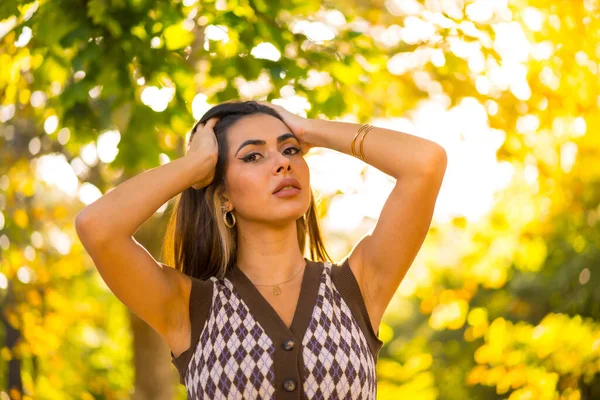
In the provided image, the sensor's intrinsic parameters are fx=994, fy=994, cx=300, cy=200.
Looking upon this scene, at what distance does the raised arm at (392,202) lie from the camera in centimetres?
331

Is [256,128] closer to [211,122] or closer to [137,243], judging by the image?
[211,122]

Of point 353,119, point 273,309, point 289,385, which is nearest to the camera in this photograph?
point 289,385

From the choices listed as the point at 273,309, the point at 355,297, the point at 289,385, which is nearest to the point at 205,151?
the point at 273,309

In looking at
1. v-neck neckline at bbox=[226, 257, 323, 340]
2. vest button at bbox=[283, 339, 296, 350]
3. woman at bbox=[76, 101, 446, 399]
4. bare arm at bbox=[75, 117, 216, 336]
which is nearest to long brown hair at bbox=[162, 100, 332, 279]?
woman at bbox=[76, 101, 446, 399]

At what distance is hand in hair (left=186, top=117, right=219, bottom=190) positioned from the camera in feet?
11.1

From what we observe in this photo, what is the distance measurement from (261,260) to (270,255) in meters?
0.04

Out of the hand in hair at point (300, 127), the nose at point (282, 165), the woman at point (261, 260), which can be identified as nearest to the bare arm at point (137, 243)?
the woman at point (261, 260)

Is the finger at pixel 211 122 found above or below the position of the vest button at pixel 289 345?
above

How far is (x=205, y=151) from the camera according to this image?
3.43 m

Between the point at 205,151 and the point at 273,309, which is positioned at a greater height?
the point at 205,151

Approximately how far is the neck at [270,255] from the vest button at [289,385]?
18.3 inches

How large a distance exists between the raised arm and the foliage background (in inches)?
23.7

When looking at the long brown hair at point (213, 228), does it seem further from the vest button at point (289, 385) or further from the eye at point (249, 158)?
the vest button at point (289, 385)

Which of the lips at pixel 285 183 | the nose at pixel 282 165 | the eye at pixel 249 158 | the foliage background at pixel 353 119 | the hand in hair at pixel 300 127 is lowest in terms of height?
the foliage background at pixel 353 119
